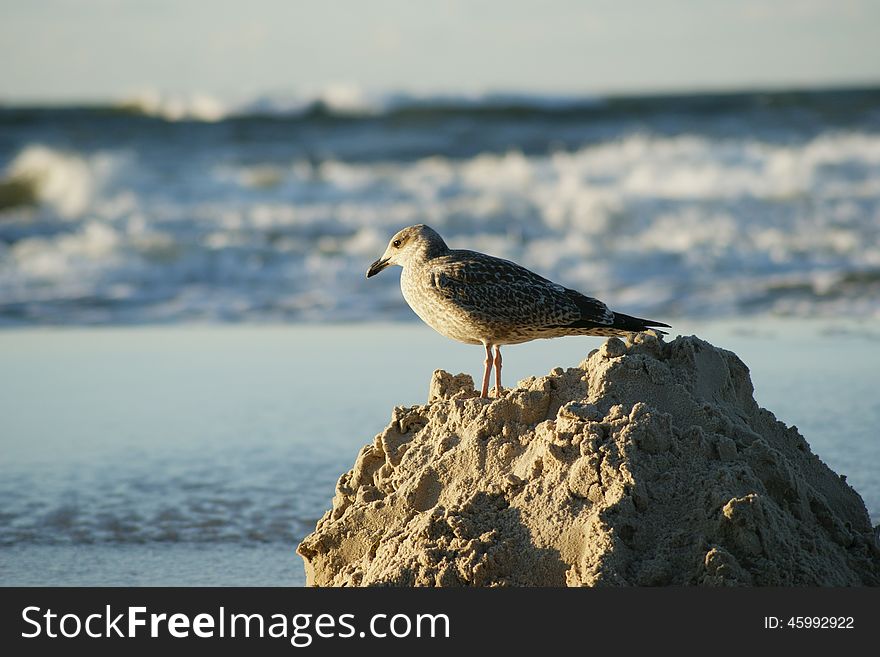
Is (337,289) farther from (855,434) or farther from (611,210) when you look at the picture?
(855,434)

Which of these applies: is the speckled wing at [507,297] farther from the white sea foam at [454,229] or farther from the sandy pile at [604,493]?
the white sea foam at [454,229]

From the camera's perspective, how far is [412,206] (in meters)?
18.8

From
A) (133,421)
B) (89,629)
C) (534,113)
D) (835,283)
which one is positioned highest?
(534,113)

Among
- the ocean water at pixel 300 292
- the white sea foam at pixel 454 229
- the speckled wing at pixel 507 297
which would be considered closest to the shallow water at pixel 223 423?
the ocean water at pixel 300 292

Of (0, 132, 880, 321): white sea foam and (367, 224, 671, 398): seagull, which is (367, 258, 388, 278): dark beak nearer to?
(367, 224, 671, 398): seagull

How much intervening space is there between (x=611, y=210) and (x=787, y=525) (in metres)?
12.9

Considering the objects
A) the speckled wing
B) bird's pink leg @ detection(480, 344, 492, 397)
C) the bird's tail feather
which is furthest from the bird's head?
the bird's tail feather

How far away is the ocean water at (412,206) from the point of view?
1267 centimetres

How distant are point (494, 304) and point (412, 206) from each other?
13393 millimetres

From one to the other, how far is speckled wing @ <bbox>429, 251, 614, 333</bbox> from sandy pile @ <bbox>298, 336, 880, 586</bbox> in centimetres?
64

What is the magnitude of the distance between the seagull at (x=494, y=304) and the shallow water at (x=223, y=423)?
1.19 m

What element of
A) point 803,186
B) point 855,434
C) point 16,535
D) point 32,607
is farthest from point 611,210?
point 32,607

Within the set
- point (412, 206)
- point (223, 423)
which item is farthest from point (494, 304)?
point (412, 206)

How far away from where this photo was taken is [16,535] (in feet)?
19.5
